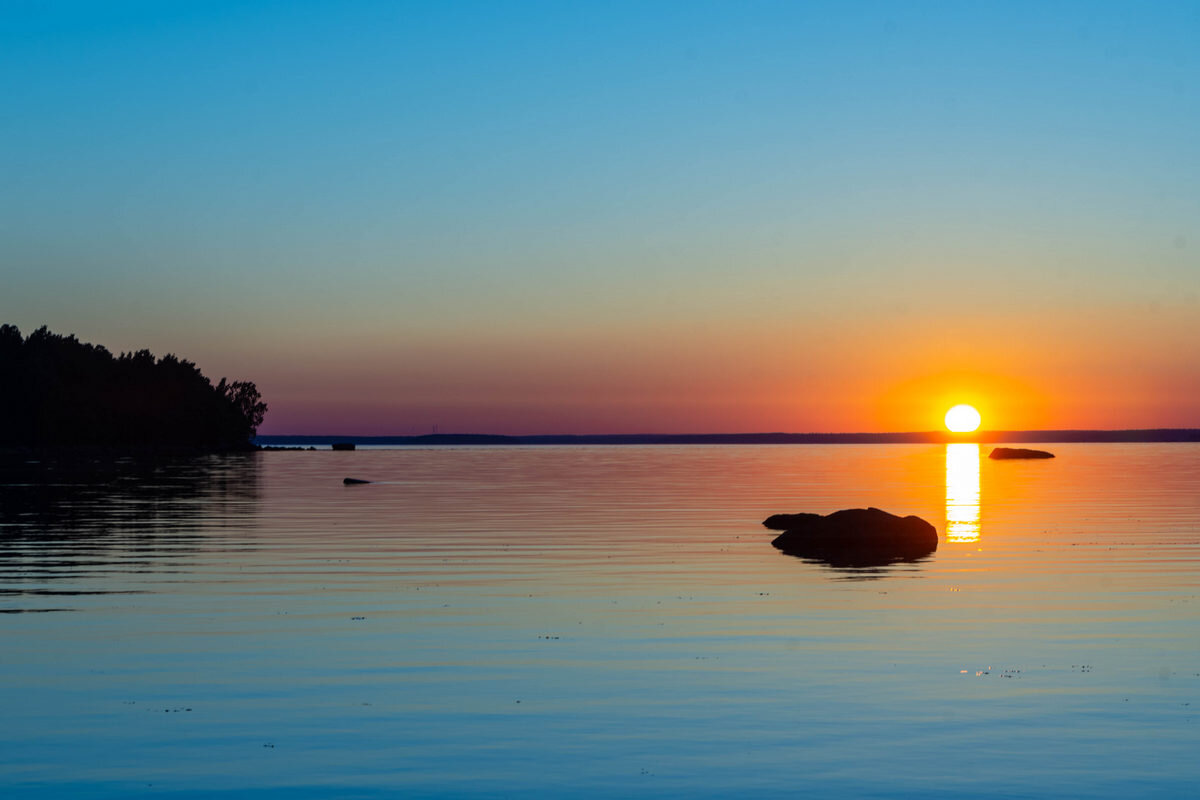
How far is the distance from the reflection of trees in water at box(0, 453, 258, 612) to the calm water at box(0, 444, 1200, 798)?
351 mm

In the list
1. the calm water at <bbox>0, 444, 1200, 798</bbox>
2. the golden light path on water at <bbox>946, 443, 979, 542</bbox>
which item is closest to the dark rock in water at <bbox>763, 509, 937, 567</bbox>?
the calm water at <bbox>0, 444, 1200, 798</bbox>

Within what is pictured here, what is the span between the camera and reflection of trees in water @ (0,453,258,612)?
105 feet

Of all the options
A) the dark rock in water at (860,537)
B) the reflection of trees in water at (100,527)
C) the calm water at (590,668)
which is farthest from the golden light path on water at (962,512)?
the reflection of trees in water at (100,527)

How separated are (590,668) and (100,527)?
3455cm

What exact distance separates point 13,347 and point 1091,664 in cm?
19547

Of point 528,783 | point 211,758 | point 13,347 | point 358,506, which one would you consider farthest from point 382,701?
point 13,347

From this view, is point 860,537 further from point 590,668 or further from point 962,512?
point 962,512

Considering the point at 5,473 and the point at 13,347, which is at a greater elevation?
the point at 13,347

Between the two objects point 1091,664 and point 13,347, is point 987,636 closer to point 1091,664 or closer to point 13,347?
point 1091,664

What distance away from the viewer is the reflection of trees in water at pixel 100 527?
32.1m

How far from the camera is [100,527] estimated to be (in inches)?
1901

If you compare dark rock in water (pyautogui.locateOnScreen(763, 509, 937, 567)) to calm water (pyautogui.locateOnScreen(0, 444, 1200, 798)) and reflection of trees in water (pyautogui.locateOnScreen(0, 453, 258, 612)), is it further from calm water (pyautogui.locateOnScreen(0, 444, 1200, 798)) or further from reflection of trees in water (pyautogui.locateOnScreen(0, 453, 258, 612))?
reflection of trees in water (pyautogui.locateOnScreen(0, 453, 258, 612))

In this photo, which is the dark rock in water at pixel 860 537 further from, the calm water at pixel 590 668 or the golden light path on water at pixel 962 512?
the golden light path on water at pixel 962 512

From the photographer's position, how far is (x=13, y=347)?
190 m
